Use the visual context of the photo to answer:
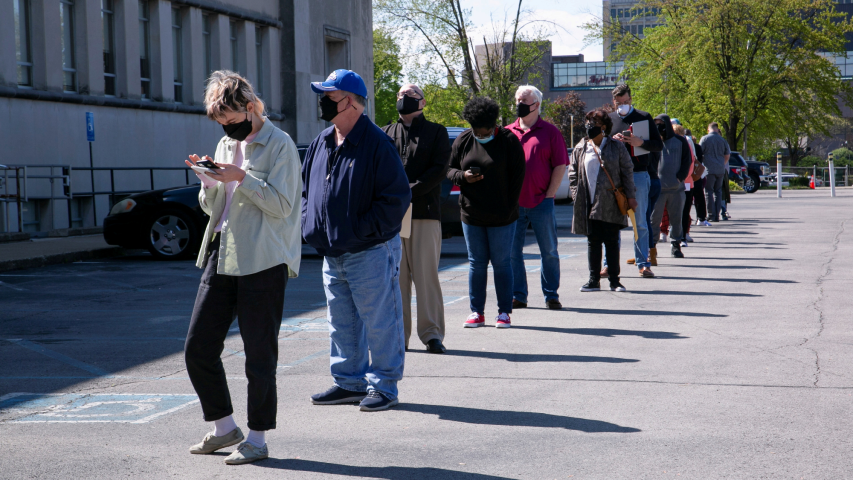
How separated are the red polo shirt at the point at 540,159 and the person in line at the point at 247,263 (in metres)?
4.46

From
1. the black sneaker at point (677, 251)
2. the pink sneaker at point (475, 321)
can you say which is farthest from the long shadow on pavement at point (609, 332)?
the black sneaker at point (677, 251)

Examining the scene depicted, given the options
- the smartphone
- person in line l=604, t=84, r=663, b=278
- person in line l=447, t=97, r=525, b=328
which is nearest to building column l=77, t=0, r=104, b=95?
person in line l=604, t=84, r=663, b=278

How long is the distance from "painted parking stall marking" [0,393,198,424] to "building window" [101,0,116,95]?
17548mm

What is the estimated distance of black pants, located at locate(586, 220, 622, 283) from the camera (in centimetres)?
990

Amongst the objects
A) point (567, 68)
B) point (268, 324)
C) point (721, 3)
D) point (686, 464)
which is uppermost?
point (567, 68)

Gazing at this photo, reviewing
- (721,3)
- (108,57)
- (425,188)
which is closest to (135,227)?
(425,188)

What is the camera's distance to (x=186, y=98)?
25094 millimetres

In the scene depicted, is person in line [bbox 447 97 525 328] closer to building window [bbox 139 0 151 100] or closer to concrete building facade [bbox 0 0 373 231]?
concrete building facade [bbox 0 0 373 231]

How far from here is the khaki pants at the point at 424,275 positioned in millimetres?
6762

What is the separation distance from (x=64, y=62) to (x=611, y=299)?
15.2 metres

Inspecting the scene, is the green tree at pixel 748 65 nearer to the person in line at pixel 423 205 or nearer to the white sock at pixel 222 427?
the person in line at pixel 423 205

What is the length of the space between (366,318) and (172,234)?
29.7 feet

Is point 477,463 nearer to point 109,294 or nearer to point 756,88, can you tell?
point 109,294

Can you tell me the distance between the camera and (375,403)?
528 cm
